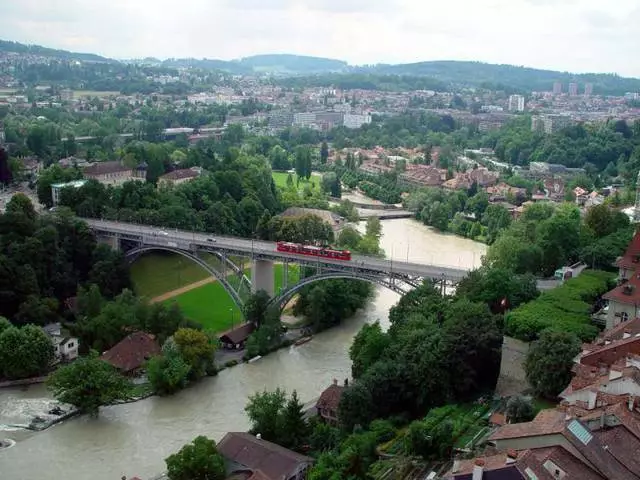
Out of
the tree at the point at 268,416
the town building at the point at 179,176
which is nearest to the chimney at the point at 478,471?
the tree at the point at 268,416

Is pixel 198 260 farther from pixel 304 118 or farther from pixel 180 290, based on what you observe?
pixel 304 118

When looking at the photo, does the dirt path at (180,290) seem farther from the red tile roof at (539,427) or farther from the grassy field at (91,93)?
the grassy field at (91,93)

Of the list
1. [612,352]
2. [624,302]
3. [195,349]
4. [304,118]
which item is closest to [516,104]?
[304,118]

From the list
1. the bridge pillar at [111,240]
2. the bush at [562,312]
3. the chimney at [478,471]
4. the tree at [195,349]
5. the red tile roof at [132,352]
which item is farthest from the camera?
the bridge pillar at [111,240]

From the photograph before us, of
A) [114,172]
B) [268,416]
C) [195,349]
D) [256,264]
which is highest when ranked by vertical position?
[114,172]

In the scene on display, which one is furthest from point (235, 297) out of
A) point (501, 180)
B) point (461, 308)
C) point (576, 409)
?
point (501, 180)

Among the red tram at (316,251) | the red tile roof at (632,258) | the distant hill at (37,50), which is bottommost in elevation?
the red tram at (316,251)
